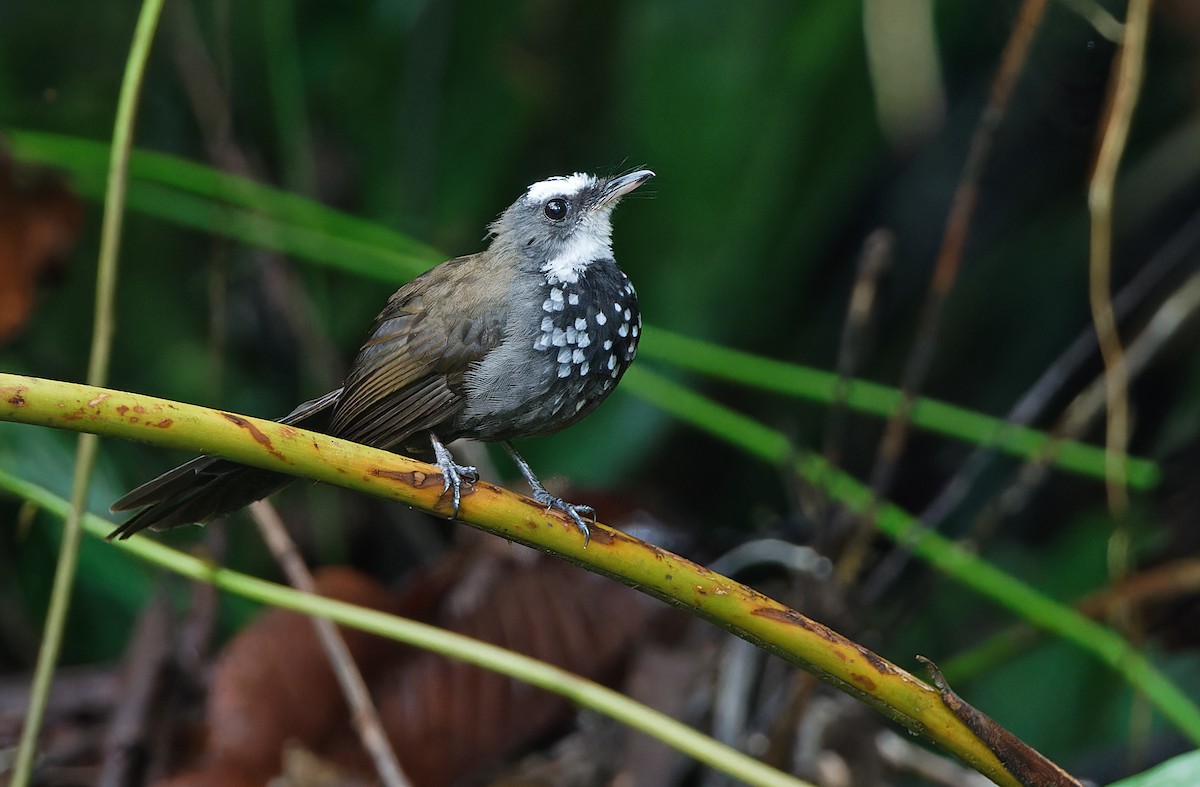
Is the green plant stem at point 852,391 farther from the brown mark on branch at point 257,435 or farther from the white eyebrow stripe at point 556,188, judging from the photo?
the brown mark on branch at point 257,435

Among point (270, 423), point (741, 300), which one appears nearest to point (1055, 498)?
point (741, 300)

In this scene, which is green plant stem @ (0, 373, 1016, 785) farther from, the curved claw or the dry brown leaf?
the dry brown leaf

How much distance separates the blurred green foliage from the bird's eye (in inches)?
62.3

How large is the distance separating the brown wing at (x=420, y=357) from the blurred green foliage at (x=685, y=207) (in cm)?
153

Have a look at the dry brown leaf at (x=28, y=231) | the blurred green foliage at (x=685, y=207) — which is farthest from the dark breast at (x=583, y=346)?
the dry brown leaf at (x=28, y=231)

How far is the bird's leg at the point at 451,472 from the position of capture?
1682 mm

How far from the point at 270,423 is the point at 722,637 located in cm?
200

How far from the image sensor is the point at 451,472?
1824 mm

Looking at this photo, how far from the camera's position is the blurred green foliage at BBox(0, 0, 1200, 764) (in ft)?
13.3

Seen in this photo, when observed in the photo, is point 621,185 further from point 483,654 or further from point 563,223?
point 483,654

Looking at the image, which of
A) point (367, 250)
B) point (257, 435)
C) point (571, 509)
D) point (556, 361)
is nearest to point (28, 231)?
point (367, 250)

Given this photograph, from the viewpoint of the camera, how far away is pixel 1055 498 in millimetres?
4418

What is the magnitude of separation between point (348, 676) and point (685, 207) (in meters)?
2.01

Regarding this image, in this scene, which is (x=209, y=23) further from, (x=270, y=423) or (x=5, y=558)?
(x=270, y=423)
